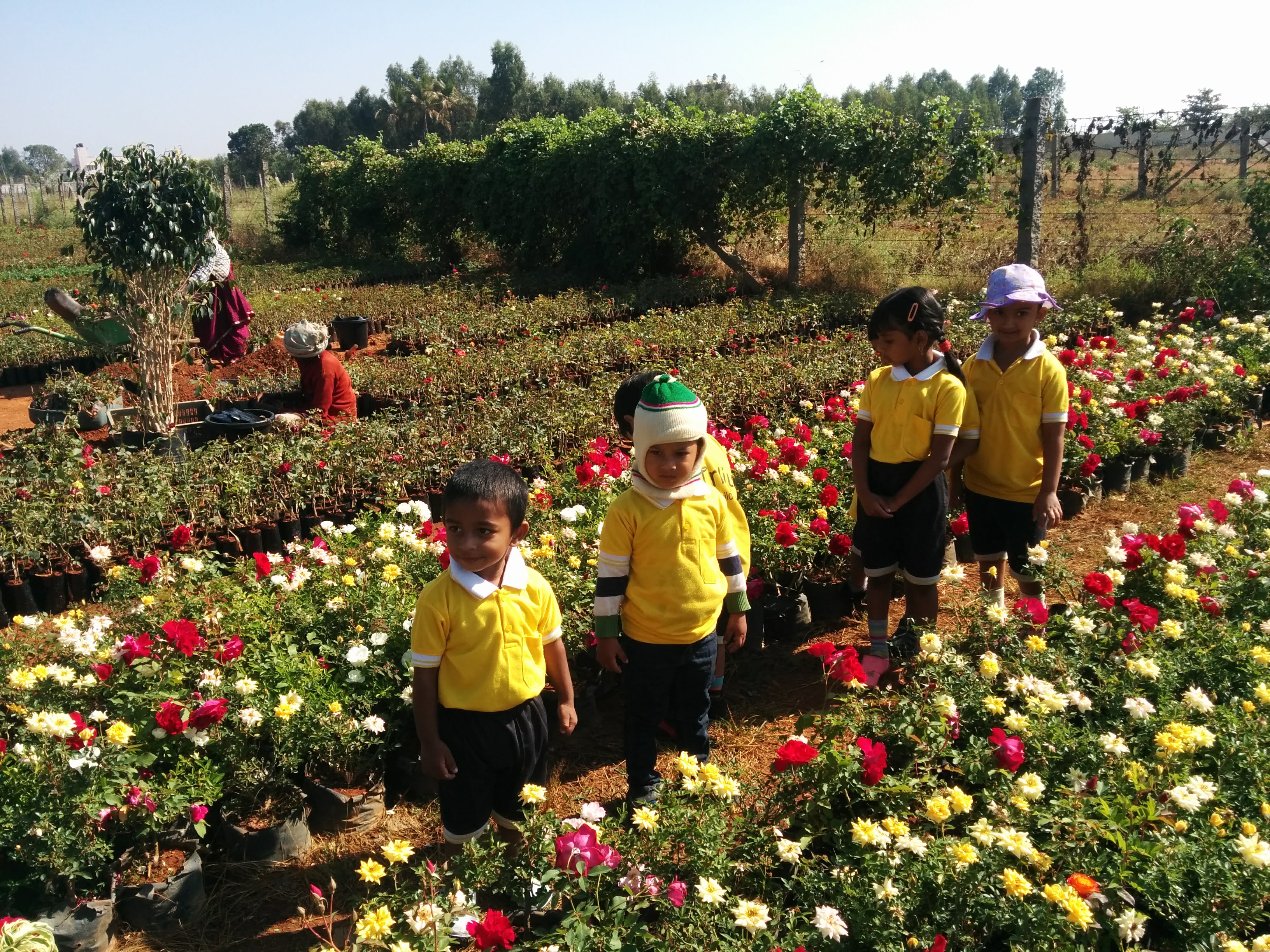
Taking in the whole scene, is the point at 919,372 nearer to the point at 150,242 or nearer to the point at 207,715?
the point at 207,715

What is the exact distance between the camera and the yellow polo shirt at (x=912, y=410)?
10.6 feet

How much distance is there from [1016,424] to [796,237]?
32.5 ft

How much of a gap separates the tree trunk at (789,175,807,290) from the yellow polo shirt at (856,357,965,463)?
975 cm

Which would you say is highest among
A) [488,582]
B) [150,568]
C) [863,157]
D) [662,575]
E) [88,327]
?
[863,157]

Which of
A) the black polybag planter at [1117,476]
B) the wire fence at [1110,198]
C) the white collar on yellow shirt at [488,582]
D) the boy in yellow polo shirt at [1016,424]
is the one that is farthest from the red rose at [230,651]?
the wire fence at [1110,198]

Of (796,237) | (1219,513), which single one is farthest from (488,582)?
(796,237)

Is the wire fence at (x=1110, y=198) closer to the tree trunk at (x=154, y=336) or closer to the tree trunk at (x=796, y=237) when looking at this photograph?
the tree trunk at (x=796, y=237)

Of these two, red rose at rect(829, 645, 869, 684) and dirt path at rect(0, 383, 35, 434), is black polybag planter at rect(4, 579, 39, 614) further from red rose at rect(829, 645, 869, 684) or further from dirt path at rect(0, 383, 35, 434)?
red rose at rect(829, 645, 869, 684)

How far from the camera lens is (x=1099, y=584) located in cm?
297

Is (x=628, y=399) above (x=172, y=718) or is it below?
above

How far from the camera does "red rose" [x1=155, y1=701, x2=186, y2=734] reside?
2496 mm

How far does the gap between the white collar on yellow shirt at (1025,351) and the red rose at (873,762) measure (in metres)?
1.79

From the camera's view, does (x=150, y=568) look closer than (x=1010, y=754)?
No

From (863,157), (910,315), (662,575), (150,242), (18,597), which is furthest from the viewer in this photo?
(863,157)
